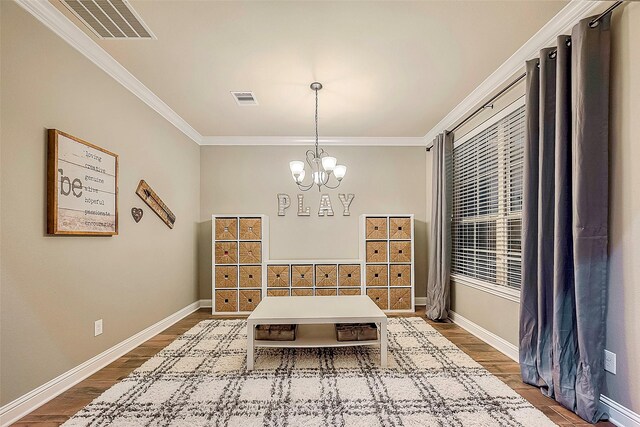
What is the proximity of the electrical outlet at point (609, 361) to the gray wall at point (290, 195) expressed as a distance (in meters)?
3.35

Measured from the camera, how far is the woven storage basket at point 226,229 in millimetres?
5031

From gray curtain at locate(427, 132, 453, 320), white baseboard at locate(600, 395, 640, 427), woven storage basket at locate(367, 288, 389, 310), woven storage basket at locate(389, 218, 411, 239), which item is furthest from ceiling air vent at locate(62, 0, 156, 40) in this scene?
woven storage basket at locate(367, 288, 389, 310)

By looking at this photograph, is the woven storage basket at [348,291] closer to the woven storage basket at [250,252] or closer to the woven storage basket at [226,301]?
the woven storage basket at [250,252]

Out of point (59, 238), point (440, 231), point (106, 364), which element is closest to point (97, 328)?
point (106, 364)

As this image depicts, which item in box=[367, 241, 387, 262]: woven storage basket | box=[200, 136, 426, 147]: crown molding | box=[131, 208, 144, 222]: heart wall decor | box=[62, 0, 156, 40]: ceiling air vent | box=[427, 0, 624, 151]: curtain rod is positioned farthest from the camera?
box=[200, 136, 426, 147]: crown molding

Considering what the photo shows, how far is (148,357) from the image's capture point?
3191mm

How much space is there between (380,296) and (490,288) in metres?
1.76

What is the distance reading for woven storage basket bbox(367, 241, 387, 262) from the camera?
5059 millimetres

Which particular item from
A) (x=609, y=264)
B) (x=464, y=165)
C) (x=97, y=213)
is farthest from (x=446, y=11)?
(x=97, y=213)

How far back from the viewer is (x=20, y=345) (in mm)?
2168

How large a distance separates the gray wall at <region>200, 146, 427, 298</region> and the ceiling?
1251 mm

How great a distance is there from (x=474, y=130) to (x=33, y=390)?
171 inches

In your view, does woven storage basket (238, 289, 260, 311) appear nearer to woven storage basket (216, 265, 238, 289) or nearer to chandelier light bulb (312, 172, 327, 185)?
woven storage basket (216, 265, 238, 289)

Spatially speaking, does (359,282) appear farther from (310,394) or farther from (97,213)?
(97,213)
